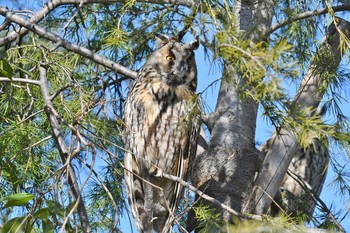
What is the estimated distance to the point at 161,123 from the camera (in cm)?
324

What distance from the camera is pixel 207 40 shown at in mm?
2156

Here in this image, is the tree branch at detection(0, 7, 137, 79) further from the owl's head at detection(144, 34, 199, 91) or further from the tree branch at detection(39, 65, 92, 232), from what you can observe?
the owl's head at detection(144, 34, 199, 91)

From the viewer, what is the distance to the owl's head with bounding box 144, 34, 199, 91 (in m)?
3.29

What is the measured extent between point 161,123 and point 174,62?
28cm

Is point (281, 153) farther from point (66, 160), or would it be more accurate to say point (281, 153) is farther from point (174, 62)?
point (66, 160)

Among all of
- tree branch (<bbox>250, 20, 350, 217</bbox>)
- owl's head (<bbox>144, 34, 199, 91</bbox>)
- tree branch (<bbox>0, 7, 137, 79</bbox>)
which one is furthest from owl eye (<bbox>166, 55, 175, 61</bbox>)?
tree branch (<bbox>250, 20, 350, 217</bbox>)

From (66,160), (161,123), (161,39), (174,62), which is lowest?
(66,160)

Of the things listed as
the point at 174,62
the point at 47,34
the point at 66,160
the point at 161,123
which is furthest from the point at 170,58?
the point at 66,160

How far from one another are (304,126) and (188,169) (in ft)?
4.43

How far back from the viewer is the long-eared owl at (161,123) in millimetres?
3232

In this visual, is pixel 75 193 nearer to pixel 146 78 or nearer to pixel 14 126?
pixel 14 126

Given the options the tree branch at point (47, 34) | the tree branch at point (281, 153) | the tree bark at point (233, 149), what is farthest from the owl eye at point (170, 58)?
the tree branch at point (281, 153)

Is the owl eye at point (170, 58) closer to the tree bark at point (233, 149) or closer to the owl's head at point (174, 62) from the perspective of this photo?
the owl's head at point (174, 62)

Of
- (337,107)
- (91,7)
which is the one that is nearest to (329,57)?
(337,107)
